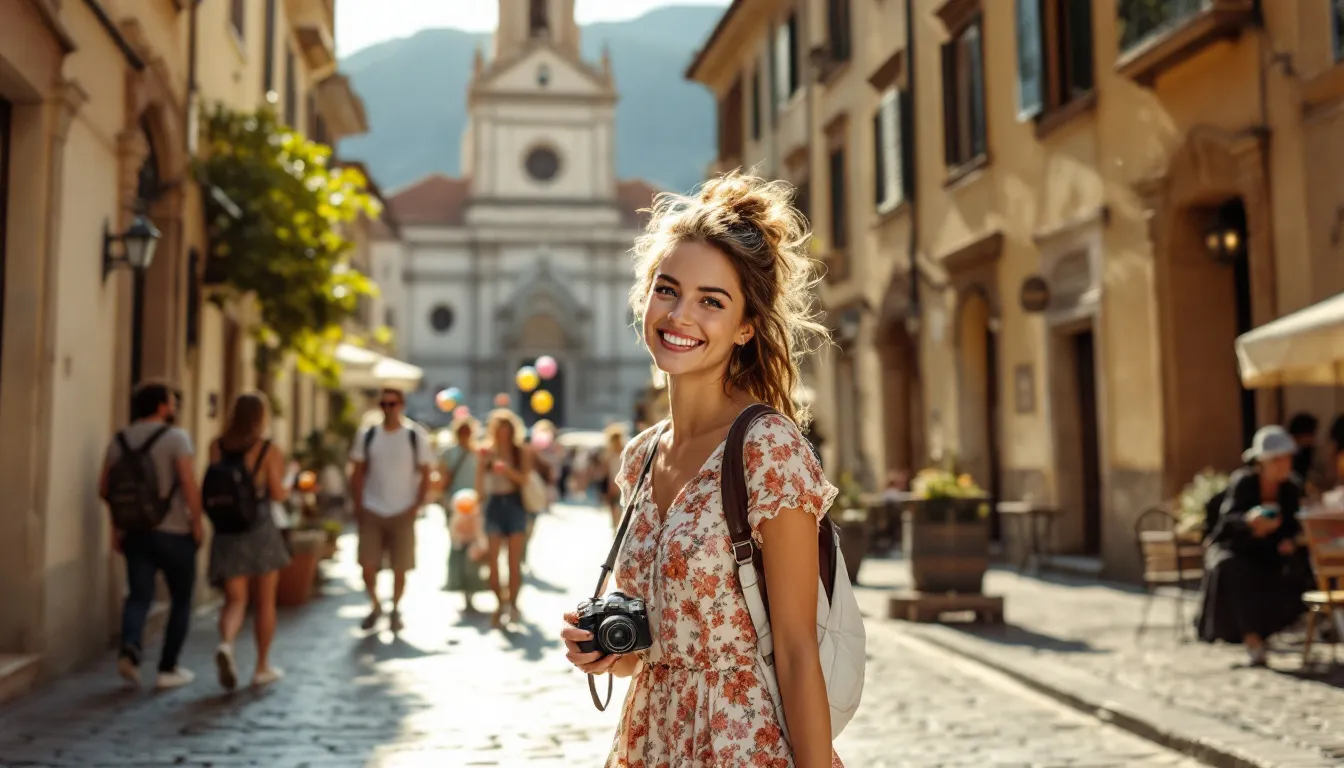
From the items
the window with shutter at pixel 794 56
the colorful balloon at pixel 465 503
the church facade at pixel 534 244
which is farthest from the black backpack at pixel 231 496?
the church facade at pixel 534 244

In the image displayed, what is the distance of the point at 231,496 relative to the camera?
8672mm

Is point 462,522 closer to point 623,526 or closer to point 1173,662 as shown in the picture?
point 1173,662

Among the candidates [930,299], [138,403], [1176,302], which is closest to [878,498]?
[930,299]

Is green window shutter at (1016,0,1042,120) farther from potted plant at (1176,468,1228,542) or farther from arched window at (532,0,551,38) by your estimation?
arched window at (532,0,551,38)

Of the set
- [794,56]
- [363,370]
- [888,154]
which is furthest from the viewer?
[794,56]

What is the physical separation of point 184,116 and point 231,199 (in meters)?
0.92

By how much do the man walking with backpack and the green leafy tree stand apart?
16.9 ft

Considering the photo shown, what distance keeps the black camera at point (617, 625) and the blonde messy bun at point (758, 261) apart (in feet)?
1.54

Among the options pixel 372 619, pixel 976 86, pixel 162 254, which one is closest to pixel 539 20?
pixel 976 86

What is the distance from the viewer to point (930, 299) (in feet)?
68.5

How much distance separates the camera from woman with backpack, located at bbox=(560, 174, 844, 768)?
98.3 inches

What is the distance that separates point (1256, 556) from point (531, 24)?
6074cm

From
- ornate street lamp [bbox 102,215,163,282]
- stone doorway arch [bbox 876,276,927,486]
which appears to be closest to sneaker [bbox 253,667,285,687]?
ornate street lamp [bbox 102,215,163,282]

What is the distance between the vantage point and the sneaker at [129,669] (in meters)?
8.55
